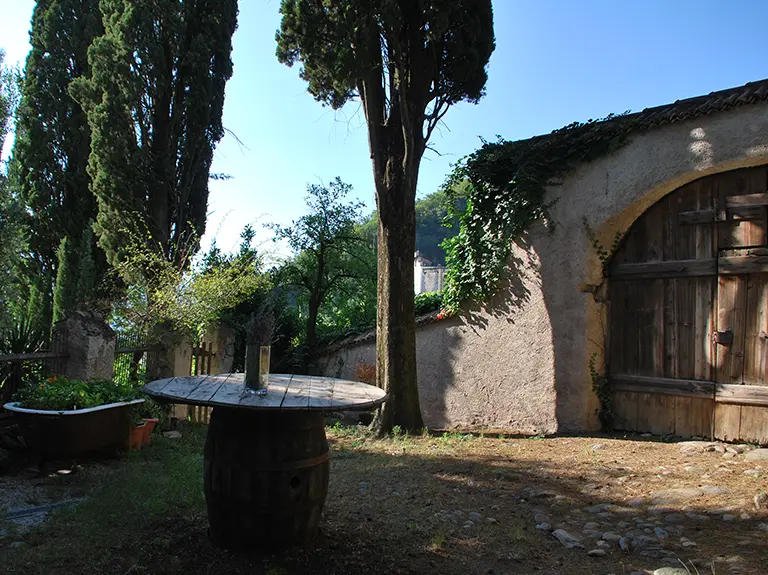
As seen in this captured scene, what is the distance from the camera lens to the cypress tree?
35.9 ft

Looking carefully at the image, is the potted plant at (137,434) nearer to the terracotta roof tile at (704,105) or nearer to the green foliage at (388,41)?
the green foliage at (388,41)

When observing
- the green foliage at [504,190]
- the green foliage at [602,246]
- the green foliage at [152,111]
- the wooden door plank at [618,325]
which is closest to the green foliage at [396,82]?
the green foliage at [504,190]

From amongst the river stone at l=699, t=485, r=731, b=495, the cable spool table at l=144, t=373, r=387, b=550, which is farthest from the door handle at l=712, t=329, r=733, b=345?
the cable spool table at l=144, t=373, r=387, b=550

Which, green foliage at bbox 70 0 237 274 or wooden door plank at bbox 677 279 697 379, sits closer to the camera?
wooden door plank at bbox 677 279 697 379

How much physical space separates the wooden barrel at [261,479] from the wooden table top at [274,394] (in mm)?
123

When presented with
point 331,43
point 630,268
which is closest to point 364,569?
point 630,268

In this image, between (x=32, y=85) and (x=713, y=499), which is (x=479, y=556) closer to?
(x=713, y=499)

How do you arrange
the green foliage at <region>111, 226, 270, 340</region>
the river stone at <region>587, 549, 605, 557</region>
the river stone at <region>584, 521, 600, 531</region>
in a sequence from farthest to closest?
the green foliage at <region>111, 226, 270, 340</region> → the river stone at <region>584, 521, 600, 531</region> → the river stone at <region>587, 549, 605, 557</region>

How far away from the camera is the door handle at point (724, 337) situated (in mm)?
5395

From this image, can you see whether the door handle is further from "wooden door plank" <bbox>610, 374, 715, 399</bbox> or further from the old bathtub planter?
the old bathtub planter

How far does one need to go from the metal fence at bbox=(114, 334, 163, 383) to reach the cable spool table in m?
4.03

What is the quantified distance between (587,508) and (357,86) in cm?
531

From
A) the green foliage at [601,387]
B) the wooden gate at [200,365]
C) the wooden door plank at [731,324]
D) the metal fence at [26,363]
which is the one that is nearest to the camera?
the metal fence at [26,363]

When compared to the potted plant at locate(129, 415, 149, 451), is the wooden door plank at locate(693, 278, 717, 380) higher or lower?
higher
